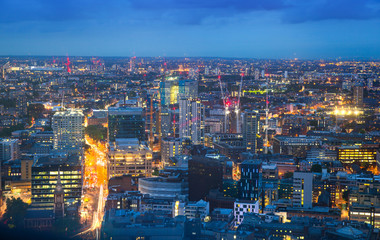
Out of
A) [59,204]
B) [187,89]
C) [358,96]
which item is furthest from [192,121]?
[358,96]

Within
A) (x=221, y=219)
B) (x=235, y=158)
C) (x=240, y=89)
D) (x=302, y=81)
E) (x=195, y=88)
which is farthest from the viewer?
(x=302, y=81)

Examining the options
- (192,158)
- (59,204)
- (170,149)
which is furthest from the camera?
(170,149)

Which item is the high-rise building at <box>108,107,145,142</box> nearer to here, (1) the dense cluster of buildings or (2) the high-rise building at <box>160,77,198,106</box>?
(1) the dense cluster of buildings

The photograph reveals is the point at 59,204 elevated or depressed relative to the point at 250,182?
depressed

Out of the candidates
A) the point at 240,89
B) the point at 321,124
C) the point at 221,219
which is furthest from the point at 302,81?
the point at 221,219

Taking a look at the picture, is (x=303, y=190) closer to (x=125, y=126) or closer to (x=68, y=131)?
(x=125, y=126)

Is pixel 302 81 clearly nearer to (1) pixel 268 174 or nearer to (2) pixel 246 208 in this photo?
(1) pixel 268 174
